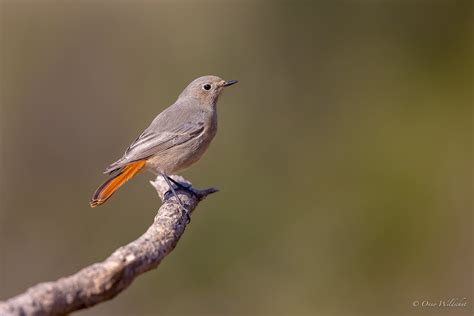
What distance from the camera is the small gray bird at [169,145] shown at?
5.72 meters

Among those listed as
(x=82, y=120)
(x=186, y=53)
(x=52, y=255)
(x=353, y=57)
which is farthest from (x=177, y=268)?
(x=353, y=57)

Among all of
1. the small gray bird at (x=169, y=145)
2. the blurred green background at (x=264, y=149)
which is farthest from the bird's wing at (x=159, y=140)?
the blurred green background at (x=264, y=149)

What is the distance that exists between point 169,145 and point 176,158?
14 centimetres

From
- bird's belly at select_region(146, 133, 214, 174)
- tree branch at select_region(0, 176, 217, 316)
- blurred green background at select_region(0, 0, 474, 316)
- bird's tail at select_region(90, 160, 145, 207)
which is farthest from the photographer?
blurred green background at select_region(0, 0, 474, 316)

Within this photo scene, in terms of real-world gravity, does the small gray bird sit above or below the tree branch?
above

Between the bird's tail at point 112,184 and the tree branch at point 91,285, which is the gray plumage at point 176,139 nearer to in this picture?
the bird's tail at point 112,184

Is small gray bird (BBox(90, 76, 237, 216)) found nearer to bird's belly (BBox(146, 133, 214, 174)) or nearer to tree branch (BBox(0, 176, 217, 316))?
bird's belly (BBox(146, 133, 214, 174))

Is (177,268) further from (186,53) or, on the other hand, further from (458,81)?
(458,81)

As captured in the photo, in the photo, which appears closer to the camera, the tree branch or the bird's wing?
the tree branch

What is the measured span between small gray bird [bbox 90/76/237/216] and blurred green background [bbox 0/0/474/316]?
8.28 ft

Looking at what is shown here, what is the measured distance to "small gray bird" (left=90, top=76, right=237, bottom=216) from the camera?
572cm

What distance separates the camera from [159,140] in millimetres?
6055

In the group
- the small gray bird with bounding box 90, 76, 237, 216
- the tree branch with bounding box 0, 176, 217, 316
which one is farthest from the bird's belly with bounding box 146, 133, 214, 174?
the tree branch with bounding box 0, 176, 217, 316

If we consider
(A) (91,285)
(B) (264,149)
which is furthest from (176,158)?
(B) (264,149)
